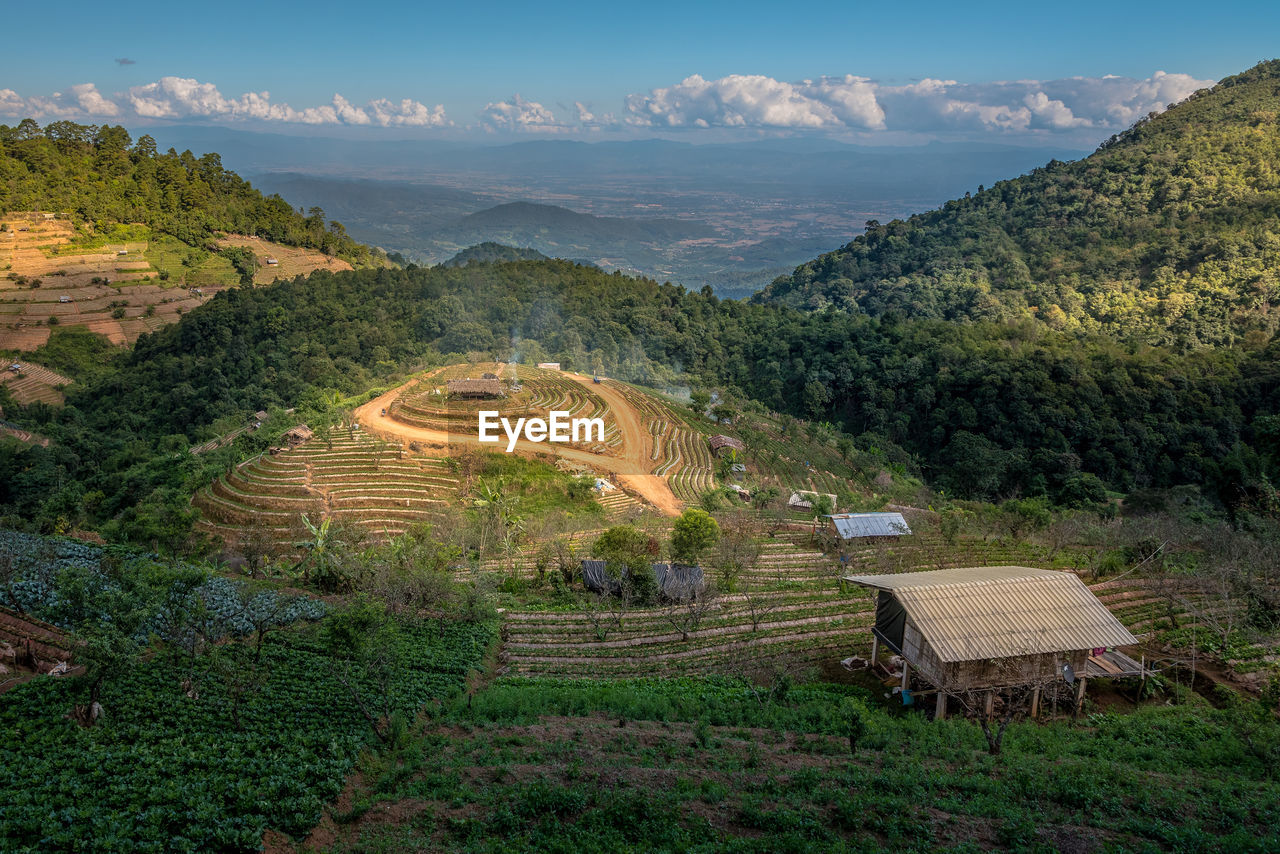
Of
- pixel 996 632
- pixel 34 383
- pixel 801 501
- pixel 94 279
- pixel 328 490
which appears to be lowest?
pixel 801 501

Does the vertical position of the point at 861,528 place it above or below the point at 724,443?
below

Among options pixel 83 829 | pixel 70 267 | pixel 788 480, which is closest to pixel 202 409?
pixel 70 267

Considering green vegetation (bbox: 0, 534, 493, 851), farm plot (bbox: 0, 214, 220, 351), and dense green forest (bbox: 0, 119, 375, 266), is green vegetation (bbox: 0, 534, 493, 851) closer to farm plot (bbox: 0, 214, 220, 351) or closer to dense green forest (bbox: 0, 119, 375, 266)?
farm plot (bbox: 0, 214, 220, 351)

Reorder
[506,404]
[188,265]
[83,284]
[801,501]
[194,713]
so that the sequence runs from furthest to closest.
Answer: [188,265] < [83,284] < [506,404] < [801,501] < [194,713]

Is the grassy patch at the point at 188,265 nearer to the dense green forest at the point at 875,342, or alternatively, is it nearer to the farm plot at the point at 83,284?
the farm plot at the point at 83,284

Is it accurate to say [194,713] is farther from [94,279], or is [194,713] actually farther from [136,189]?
[136,189]

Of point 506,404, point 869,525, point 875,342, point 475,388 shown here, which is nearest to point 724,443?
point 506,404
